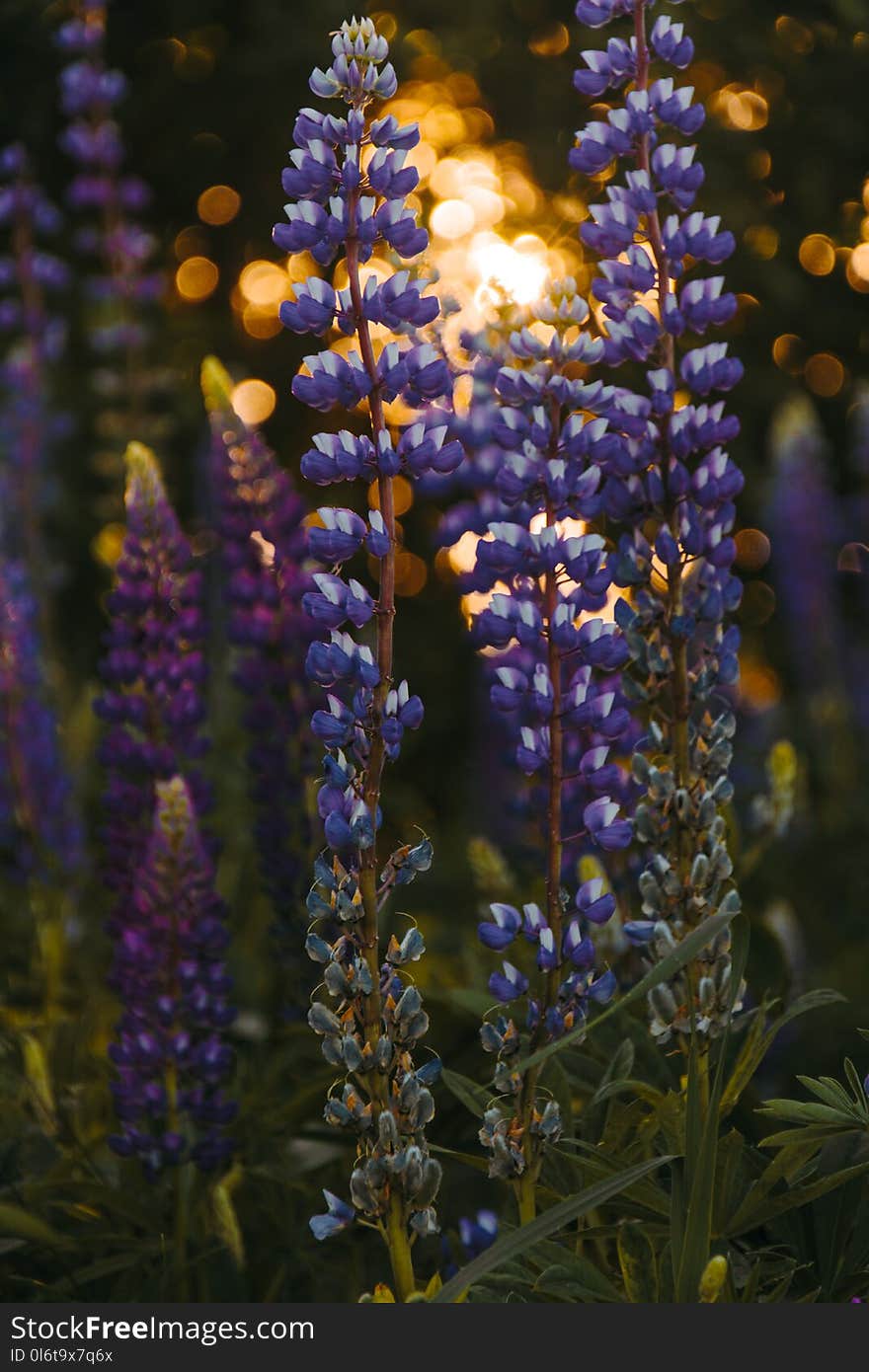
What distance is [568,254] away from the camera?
18.2 ft

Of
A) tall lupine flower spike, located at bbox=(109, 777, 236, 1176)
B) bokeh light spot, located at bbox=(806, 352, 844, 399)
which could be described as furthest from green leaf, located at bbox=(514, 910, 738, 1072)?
bokeh light spot, located at bbox=(806, 352, 844, 399)

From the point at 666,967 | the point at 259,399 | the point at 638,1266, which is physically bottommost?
the point at 638,1266

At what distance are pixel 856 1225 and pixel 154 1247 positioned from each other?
1.01 metres

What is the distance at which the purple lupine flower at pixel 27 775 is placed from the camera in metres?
3.39

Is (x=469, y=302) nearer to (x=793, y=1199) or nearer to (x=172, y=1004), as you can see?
(x=172, y=1004)

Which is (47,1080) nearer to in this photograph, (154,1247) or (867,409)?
(154,1247)

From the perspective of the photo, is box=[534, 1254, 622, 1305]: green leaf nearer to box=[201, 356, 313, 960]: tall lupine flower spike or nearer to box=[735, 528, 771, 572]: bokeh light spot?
box=[201, 356, 313, 960]: tall lupine flower spike

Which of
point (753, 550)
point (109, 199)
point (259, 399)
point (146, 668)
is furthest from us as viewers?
point (753, 550)

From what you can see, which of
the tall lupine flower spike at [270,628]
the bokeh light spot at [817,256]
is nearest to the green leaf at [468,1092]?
the tall lupine flower spike at [270,628]

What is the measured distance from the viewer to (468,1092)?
1.95 m

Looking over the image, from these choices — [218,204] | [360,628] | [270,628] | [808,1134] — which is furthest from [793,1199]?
[218,204]

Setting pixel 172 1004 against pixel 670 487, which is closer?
pixel 670 487

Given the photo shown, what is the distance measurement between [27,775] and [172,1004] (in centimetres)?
121

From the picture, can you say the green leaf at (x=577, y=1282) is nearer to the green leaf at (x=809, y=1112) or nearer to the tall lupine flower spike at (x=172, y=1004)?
the green leaf at (x=809, y=1112)
